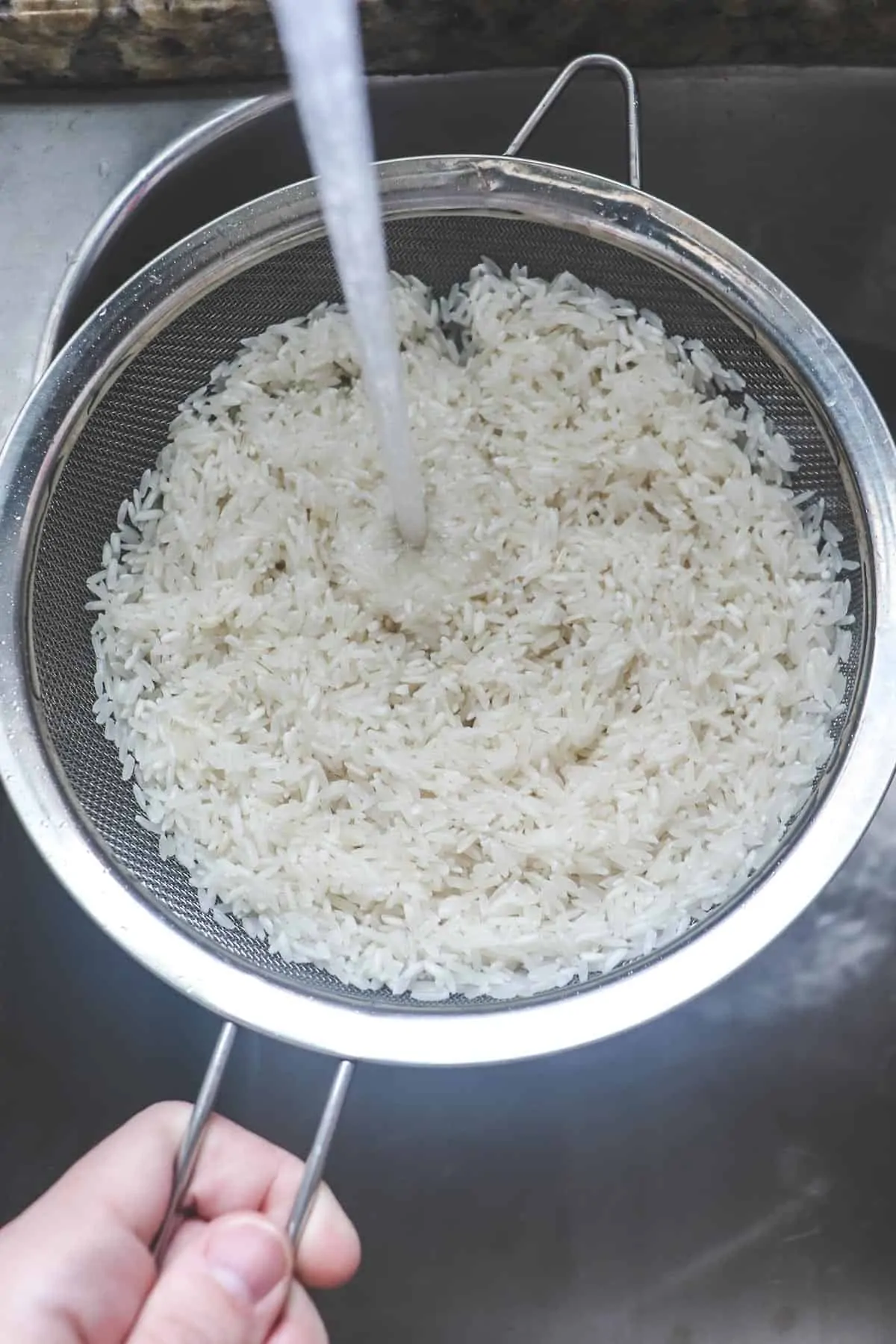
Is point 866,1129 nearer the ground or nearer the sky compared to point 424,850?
nearer the ground

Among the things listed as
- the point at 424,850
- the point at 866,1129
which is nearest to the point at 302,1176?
the point at 424,850

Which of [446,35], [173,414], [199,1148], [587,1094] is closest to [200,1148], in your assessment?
[199,1148]

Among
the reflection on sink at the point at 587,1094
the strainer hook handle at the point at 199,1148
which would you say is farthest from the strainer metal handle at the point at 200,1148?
the reflection on sink at the point at 587,1094

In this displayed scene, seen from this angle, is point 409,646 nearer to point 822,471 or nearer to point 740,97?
point 822,471

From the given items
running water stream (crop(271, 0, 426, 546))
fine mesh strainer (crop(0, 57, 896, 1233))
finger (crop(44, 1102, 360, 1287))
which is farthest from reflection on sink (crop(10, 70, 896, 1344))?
running water stream (crop(271, 0, 426, 546))

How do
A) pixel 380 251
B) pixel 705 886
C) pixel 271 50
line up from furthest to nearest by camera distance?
pixel 271 50 < pixel 705 886 < pixel 380 251

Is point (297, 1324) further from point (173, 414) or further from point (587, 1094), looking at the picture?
point (173, 414)
